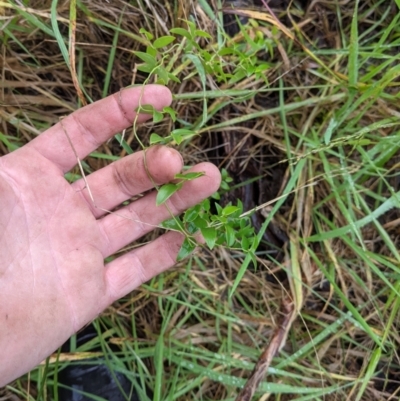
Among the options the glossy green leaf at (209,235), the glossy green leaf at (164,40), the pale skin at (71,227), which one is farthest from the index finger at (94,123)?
the glossy green leaf at (209,235)

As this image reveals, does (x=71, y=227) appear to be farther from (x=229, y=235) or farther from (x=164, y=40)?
(x=164, y=40)

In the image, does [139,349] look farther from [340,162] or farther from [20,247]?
[340,162]

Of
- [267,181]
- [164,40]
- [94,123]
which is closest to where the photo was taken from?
[164,40]

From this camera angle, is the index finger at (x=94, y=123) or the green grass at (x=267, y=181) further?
the green grass at (x=267, y=181)

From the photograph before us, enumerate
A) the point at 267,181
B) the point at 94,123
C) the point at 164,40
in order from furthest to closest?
the point at 267,181 < the point at 94,123 < the point at 164,40

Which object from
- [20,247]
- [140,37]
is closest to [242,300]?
[20,247]

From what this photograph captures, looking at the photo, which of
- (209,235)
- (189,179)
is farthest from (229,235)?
(189,179)

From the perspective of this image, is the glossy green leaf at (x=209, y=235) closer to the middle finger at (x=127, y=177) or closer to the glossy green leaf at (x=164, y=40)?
the middle finger at (x=127, y=177)
